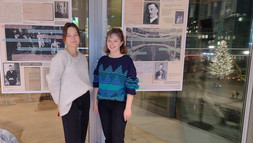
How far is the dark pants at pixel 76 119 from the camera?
4.84ft

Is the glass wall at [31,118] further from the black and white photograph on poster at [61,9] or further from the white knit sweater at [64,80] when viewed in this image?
the black and white photograph on poster at [61,9]

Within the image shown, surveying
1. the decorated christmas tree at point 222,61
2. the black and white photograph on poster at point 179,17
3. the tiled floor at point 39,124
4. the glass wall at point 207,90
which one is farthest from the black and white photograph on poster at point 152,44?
the tiled floor at point 39,124

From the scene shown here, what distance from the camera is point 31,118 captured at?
7.54 feet

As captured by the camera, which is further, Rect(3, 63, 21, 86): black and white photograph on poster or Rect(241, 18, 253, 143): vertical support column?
Rect(241, 18, 253, 143): vertical support column

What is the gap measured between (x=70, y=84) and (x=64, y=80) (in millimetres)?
58

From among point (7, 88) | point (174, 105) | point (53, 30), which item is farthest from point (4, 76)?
point (174, 105)

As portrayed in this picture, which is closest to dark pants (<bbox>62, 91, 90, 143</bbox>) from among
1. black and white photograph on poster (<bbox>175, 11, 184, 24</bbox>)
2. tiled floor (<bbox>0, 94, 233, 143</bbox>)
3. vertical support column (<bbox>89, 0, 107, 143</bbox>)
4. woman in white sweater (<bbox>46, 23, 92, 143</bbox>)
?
woman in white sweater (<bbox>46, 23, 92, 143</bbox>)

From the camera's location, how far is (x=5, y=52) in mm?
1729

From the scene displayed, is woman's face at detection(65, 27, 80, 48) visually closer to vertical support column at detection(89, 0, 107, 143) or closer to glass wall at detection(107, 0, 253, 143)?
vertical support column at detection(89, 0, 107, 143)

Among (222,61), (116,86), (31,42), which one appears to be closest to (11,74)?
(31,42)

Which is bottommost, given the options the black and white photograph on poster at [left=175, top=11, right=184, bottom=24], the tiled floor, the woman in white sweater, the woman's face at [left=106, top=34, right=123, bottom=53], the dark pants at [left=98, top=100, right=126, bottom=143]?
the tiled floor

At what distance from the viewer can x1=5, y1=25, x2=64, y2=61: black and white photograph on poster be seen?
1722 mm

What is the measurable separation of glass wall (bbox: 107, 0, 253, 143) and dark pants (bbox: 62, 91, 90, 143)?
1190mm

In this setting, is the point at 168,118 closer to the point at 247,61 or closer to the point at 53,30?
the point at 247,61
